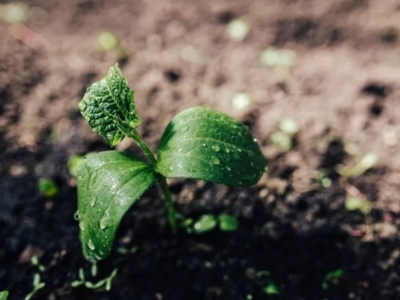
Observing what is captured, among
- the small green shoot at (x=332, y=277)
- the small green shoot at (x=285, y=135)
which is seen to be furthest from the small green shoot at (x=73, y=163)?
the small green shoot at (x=332, y=277)

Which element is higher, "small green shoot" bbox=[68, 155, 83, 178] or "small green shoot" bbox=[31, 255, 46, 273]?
"small green shoot" bbox=[68, 155, 83, 178]

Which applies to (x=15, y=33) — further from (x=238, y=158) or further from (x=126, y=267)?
(x=238, y=158)

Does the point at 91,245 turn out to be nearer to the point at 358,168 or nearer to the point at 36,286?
the point at 36,286

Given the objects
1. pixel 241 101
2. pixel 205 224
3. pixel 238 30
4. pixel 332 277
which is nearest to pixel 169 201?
pixel 205 224

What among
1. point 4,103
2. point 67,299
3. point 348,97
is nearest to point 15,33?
point 4,103

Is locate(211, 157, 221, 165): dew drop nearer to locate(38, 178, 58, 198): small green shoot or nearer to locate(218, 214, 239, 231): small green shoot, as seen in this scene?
locate(218, 214, 239, 231): small green shoot

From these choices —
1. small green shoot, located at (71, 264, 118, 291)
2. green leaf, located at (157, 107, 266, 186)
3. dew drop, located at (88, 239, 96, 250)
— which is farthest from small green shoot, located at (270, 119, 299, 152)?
dew drop, located at (88, 239, 96, 250)

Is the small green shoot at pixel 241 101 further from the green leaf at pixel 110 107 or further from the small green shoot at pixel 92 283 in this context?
the small green shoot at pixel 92 283
